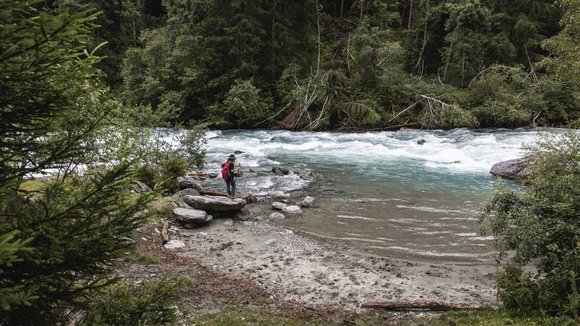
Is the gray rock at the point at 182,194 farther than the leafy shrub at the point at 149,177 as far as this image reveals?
No

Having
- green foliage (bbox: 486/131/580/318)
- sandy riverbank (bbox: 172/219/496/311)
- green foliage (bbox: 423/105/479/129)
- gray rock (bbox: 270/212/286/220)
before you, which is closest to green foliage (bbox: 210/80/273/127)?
green foliage (bbox: 423/105/479/129)

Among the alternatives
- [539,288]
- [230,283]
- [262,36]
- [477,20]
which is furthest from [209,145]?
[477,20]

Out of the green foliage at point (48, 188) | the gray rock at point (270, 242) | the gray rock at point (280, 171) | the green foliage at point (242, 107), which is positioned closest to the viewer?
the green foliage at point (48, 188)

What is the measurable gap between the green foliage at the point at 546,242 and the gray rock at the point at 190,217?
25.8ft

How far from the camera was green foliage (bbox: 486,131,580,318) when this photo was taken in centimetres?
627

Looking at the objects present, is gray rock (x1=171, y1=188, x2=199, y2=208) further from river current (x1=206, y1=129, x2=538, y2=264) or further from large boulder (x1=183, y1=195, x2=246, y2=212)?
river current (x1=206, y1=129, x2=538, y2=264)

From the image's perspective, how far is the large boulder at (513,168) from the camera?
1764 centimetres

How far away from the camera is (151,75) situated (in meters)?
31.2

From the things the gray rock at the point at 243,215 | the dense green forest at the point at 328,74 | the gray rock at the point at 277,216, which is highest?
the dense green forest at the point at 328,74

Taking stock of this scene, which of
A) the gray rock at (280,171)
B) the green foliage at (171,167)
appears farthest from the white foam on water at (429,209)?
the green foliage at (171,167)

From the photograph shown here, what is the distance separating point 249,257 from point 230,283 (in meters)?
1.66

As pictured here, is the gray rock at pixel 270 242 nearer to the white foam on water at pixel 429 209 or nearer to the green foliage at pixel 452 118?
the white foam on water at pixel 429 209

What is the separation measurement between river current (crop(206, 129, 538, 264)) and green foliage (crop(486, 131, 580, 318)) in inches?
134

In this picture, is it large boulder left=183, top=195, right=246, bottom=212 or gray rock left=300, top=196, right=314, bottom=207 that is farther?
gray rock left=300, top=196, right=314, bottom=207
